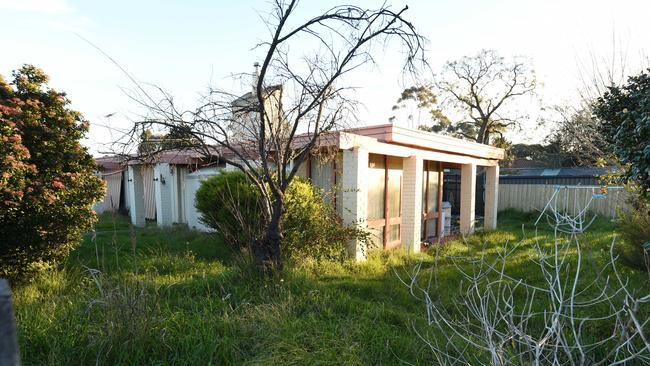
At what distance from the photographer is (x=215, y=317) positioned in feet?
12.1

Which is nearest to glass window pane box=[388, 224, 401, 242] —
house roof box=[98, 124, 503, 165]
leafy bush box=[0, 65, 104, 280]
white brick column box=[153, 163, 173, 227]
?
house roof box=[98, 124, 503, 165]

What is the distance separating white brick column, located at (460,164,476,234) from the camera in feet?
37.1

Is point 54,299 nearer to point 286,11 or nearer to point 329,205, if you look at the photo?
point 286,11

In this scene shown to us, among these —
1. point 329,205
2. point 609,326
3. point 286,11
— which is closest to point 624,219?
point 609,326

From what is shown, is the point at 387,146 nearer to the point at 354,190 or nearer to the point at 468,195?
the point at 354,190

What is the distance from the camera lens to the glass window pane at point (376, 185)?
836 cm

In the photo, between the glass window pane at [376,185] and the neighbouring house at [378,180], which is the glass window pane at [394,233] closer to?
the neighbouring house at [378,180]

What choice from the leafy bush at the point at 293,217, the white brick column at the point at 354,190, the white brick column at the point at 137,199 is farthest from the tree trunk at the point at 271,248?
the white brick column at the point at 137,199

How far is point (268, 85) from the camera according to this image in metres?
5.15

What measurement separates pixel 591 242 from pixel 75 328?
1125 cm

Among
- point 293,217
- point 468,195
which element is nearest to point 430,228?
point 468,195

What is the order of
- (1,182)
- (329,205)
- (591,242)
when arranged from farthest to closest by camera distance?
1. (591,242)
2. (329,205)
3. (1,182)

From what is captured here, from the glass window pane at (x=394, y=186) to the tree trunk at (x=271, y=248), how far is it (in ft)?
14.8

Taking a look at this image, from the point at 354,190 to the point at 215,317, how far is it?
13.3 feet
